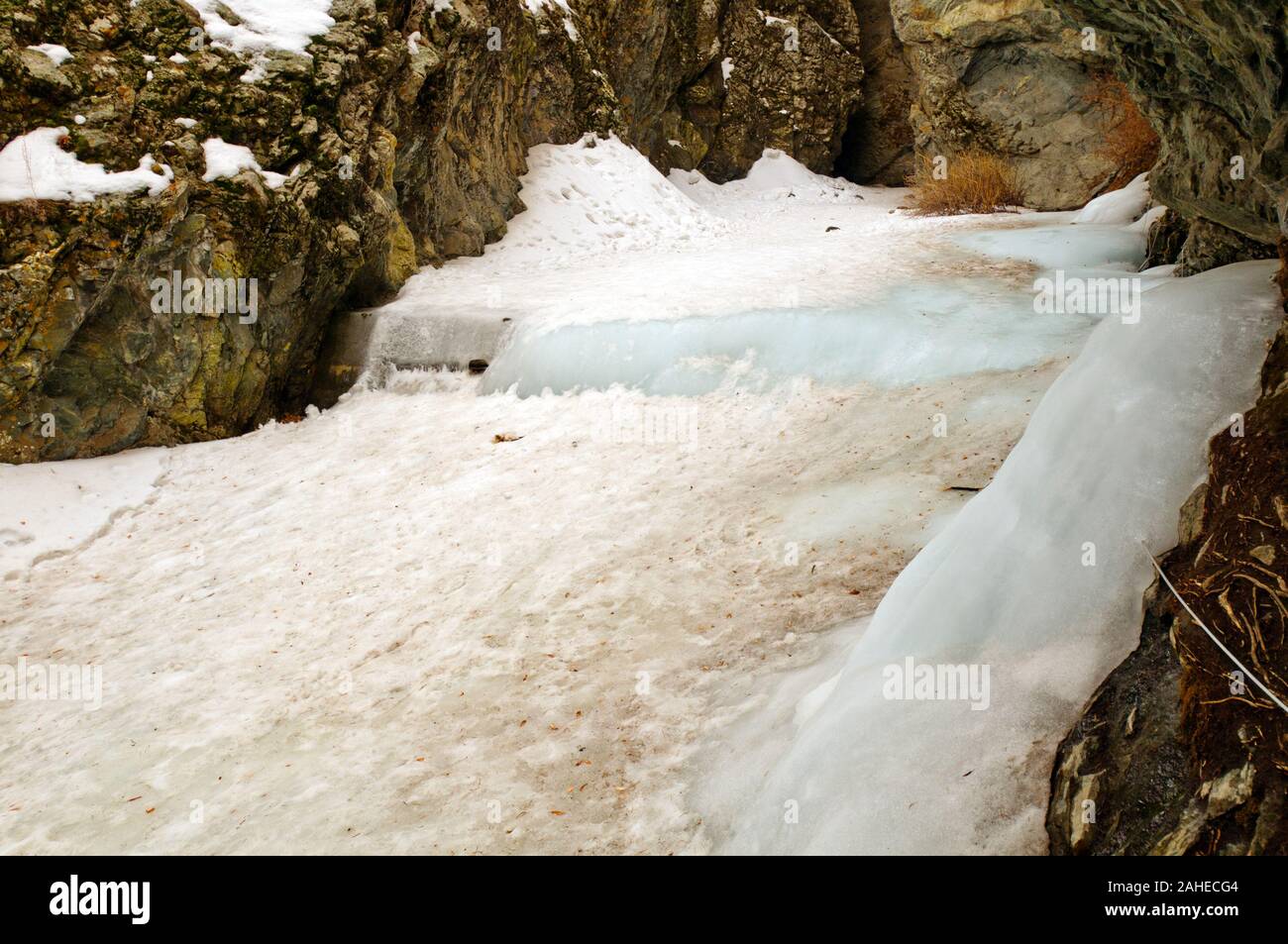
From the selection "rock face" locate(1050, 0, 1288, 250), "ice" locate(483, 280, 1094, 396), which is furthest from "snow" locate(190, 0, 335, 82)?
"rock face" locate(1050, 0, 1288, 250)

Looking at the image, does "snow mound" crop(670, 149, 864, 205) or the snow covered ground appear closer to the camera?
the snow covered ground

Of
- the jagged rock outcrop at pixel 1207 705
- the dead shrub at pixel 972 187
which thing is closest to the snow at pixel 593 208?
the dead shrub at pixel 972 187

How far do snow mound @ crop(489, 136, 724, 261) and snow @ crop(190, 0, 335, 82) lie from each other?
3110 millimetres

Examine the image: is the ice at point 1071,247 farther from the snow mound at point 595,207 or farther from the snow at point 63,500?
the snow at point 63,500

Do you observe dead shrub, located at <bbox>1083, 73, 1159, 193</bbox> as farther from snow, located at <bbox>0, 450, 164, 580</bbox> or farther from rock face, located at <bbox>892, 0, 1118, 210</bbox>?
snow, located at <bbox>0, 450, 164, 580</bbox>

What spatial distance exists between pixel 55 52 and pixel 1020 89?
11458 mm

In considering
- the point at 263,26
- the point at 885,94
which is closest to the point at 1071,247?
the point at 263,26

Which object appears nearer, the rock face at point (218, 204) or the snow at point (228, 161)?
the rock face at point (218, 204)

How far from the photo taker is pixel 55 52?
5.61 meters

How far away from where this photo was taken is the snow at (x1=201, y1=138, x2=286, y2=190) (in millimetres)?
6090

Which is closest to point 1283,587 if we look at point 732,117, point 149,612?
point 149,612

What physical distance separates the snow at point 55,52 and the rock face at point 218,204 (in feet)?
0.23

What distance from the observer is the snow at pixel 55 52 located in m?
5.56
